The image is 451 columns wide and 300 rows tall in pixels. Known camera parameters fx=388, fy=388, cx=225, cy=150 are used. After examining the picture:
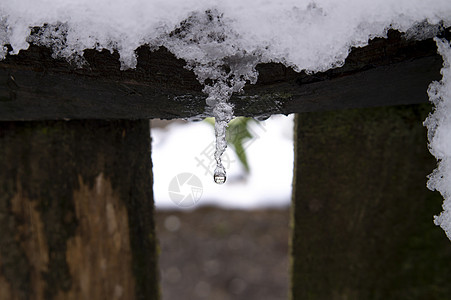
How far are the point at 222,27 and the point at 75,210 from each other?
50cm

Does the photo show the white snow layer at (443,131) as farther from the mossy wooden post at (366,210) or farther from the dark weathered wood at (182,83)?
the mossy wooden post at (366,210)

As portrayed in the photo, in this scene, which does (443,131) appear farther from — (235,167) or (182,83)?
(235,167)

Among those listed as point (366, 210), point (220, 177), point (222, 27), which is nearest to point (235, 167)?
point (366, 210)

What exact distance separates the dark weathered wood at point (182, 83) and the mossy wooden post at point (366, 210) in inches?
5.8

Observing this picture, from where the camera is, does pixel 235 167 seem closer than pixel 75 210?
No

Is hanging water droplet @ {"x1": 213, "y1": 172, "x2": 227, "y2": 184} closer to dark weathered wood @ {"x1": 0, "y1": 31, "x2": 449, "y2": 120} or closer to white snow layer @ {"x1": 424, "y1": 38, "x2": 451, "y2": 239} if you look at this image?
dark weathered wood @ {"x1": 0, "y1": 31, "x2": 449, "y2": 120}

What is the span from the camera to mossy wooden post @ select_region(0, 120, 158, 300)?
28.2 inches

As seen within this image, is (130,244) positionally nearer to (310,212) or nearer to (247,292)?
(310,212)

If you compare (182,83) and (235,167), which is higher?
(235,167)

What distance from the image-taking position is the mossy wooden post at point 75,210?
716 millimetres

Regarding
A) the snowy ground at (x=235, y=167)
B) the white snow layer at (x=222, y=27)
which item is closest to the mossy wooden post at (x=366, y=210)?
the white snow layer at (x=222, y=27)

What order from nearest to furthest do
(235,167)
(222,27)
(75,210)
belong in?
1. (222,27)
2. (75,210)
3. (235,167)

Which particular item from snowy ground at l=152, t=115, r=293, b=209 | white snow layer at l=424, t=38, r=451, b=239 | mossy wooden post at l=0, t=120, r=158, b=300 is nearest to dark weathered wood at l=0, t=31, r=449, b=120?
white snow layer at l=424, t=38, r=451, b=239

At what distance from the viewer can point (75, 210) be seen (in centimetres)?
76
